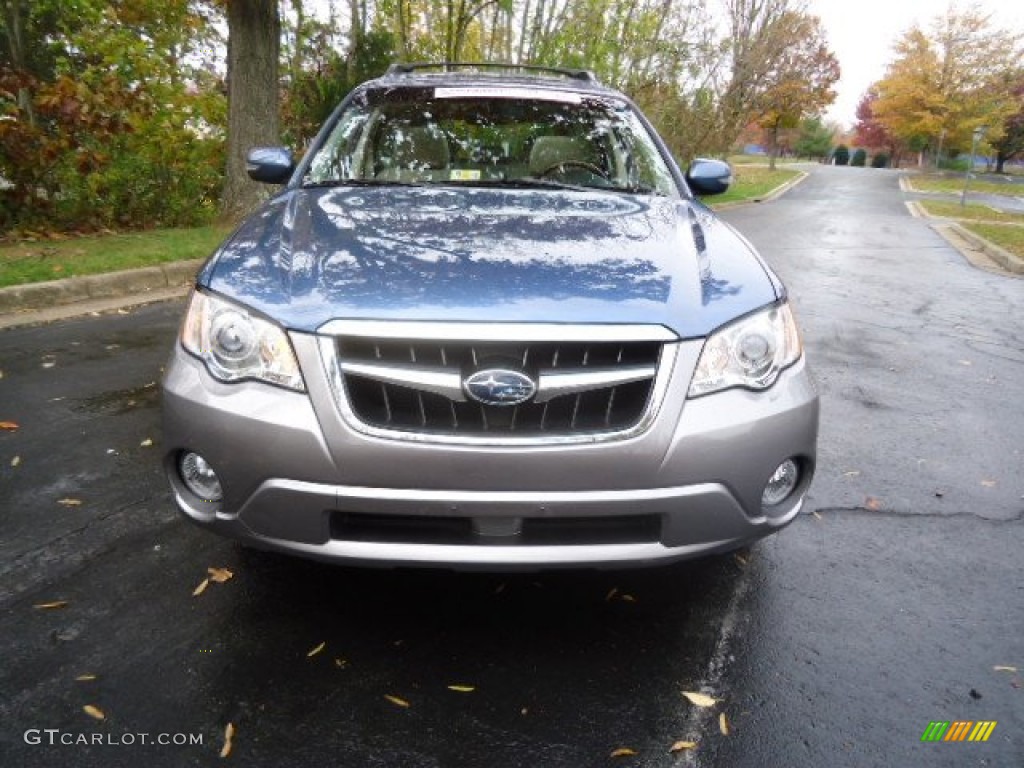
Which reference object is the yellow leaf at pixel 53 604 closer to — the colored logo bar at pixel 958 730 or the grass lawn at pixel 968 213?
the colored logo bar at pixel 958 730

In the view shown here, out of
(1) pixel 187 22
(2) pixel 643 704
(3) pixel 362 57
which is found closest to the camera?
(2) pixel 643 704

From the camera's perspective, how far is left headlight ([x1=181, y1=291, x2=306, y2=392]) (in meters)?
1.92

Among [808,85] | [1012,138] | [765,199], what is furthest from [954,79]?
[765,199]

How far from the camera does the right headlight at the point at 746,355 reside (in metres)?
1.97

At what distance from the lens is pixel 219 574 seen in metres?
2.50

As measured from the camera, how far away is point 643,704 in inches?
78.2

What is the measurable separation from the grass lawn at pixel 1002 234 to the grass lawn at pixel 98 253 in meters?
11.0

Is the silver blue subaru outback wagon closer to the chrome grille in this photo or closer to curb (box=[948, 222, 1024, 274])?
the chrome grille

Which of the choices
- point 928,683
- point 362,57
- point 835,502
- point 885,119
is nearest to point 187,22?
point 362,57

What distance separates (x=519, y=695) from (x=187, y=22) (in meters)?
10.1

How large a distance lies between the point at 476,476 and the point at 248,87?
321 inches

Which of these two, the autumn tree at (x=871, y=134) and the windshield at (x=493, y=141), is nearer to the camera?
the windshield at (x=493, y=141)

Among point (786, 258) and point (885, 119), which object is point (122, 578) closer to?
point (786, 258)

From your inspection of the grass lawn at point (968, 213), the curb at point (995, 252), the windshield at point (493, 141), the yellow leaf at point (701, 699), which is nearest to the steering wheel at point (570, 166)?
the windshield at point (493, 141)
